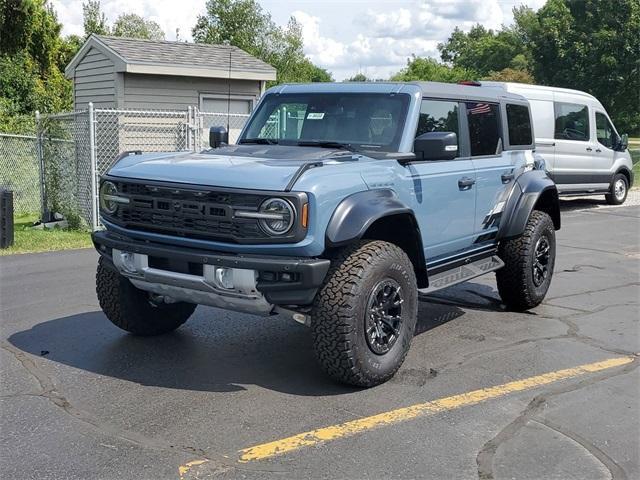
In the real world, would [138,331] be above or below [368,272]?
below

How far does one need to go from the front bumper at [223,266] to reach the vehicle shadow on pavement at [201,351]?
599mm

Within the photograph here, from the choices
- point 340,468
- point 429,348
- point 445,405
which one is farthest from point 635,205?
point 340,468

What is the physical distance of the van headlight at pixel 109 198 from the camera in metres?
4.90

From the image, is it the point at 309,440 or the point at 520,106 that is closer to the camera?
the point at 309,440

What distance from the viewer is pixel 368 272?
440 cm

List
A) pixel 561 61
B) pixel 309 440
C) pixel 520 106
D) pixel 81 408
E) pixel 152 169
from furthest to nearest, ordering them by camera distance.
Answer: pixel 561 61, pixel 520 106, pixel 152 169, pixel 81 408, pixel 309 440

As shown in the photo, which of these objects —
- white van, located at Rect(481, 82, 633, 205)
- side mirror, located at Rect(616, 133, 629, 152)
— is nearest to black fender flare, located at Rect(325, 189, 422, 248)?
white van, located at Rect(481, 82, 633, 205)

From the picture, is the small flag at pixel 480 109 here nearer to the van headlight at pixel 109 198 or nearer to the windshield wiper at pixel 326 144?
the windshield wiper at pixel 326 144

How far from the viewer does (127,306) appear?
5418 mm

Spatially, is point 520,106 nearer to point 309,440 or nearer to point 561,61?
point 309,440

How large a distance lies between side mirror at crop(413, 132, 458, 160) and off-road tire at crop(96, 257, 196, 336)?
228cm

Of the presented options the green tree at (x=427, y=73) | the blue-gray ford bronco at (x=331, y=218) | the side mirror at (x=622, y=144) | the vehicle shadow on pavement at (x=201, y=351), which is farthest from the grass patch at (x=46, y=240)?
the green tree at (x=427, y=73)

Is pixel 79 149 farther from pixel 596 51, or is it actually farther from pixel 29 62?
pixel 596 51

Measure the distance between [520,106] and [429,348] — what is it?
9.09 feet
